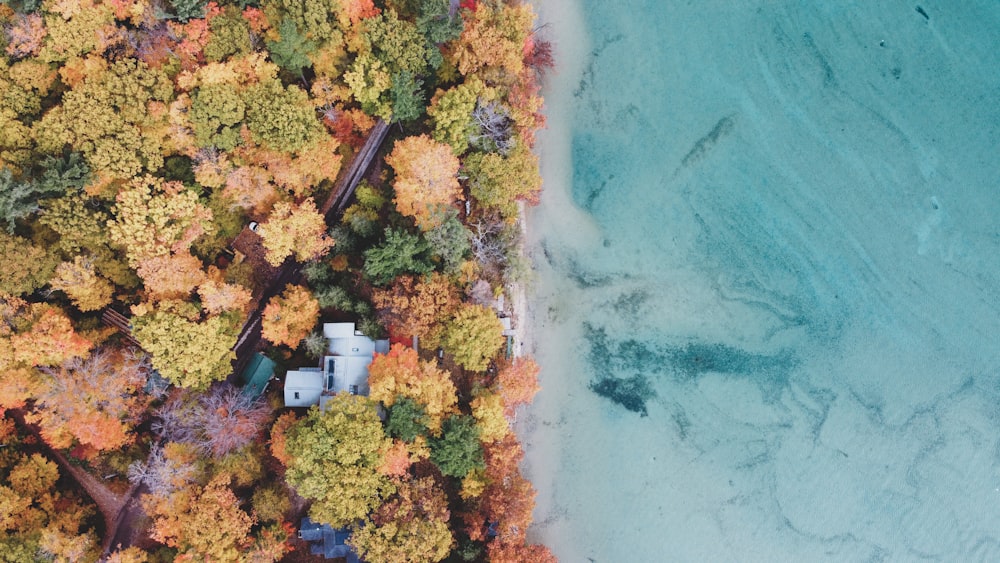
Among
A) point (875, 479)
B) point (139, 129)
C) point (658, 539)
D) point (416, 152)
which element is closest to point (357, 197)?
point (416, 152)

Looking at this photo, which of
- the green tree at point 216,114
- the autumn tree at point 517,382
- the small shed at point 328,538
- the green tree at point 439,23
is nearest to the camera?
the green tree at point 216,114

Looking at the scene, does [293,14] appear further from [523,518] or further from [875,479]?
[875,479]

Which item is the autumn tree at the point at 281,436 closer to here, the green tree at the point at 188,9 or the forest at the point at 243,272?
the forest at the point at 243,272

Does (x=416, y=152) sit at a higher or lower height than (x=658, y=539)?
higher

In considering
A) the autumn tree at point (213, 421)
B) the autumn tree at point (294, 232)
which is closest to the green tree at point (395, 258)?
the autumn tree at point (294, 232)

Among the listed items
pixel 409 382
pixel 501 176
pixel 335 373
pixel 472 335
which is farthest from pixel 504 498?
pixel 501 176

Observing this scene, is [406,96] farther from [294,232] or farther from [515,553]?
[515,553]
